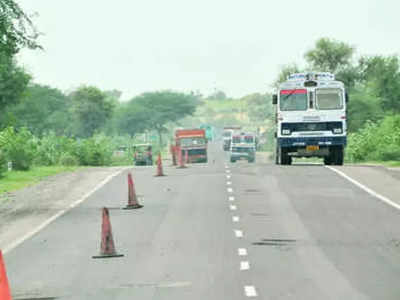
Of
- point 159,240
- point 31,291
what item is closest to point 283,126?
point 159,240

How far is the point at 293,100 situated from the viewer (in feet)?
121

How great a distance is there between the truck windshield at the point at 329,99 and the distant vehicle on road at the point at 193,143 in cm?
3775

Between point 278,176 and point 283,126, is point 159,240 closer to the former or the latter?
point 278,176

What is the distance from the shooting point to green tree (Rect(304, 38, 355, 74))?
103000 millimetres

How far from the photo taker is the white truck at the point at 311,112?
3691 centimetres

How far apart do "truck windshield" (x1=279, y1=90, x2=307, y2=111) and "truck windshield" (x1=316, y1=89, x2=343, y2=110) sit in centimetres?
52

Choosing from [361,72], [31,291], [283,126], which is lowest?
[31,291]

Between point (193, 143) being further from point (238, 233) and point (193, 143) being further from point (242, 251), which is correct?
point (242, 251)

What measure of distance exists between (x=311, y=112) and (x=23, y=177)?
36.3ft

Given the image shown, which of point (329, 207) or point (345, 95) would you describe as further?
point (345, 95)

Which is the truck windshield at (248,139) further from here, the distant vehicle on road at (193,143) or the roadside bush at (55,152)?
the roadside bush at (55,152)

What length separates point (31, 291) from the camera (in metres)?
13.6

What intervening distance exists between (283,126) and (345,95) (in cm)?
259

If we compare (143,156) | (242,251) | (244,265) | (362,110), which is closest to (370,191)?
(242,251)
